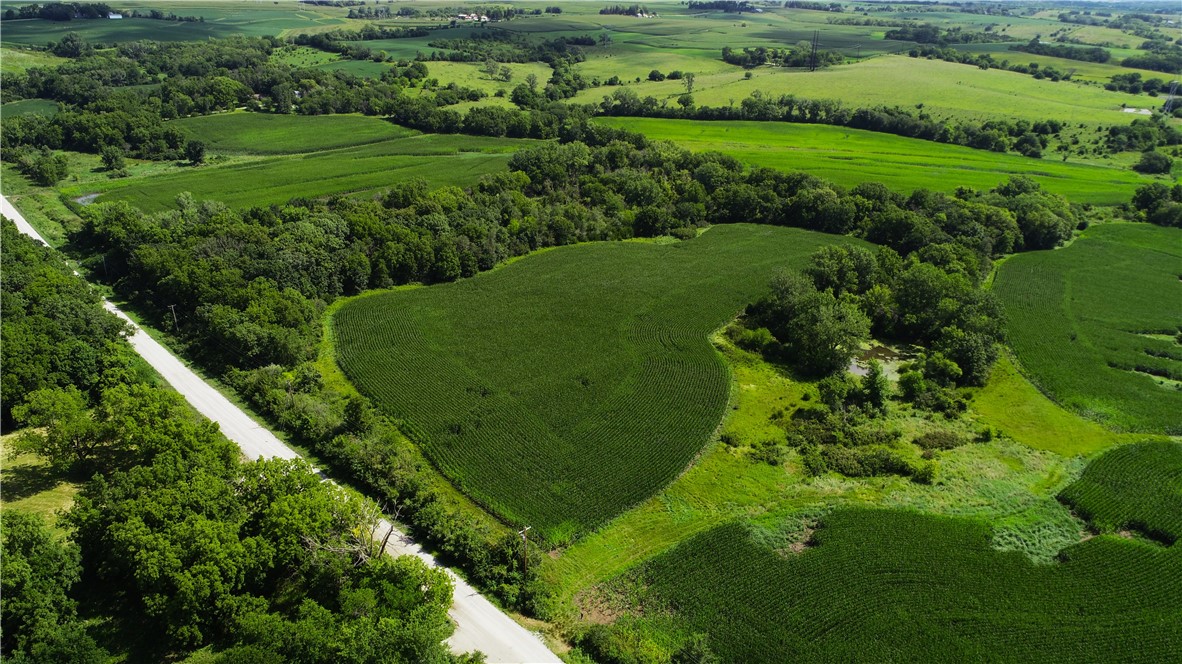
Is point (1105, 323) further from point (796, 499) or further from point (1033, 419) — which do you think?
point (796, 499)

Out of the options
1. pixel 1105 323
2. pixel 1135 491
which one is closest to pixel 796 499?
pixel 1135 491

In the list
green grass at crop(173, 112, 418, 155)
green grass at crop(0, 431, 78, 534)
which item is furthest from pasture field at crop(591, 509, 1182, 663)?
green grass at crop(173, 112, 418, 155)

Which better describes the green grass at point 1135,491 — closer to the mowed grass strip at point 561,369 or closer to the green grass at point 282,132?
the mowed grass strip at point 561,369

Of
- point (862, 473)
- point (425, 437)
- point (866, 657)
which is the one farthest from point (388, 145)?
point (866, 657)

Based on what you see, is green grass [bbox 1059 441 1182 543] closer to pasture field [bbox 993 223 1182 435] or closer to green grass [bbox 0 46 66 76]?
pasture field [bbox 993 223 1182 435]

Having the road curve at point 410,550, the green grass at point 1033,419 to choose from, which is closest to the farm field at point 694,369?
the green grass at point 1033,419

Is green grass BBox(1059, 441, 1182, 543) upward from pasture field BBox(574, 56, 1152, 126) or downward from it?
downward
